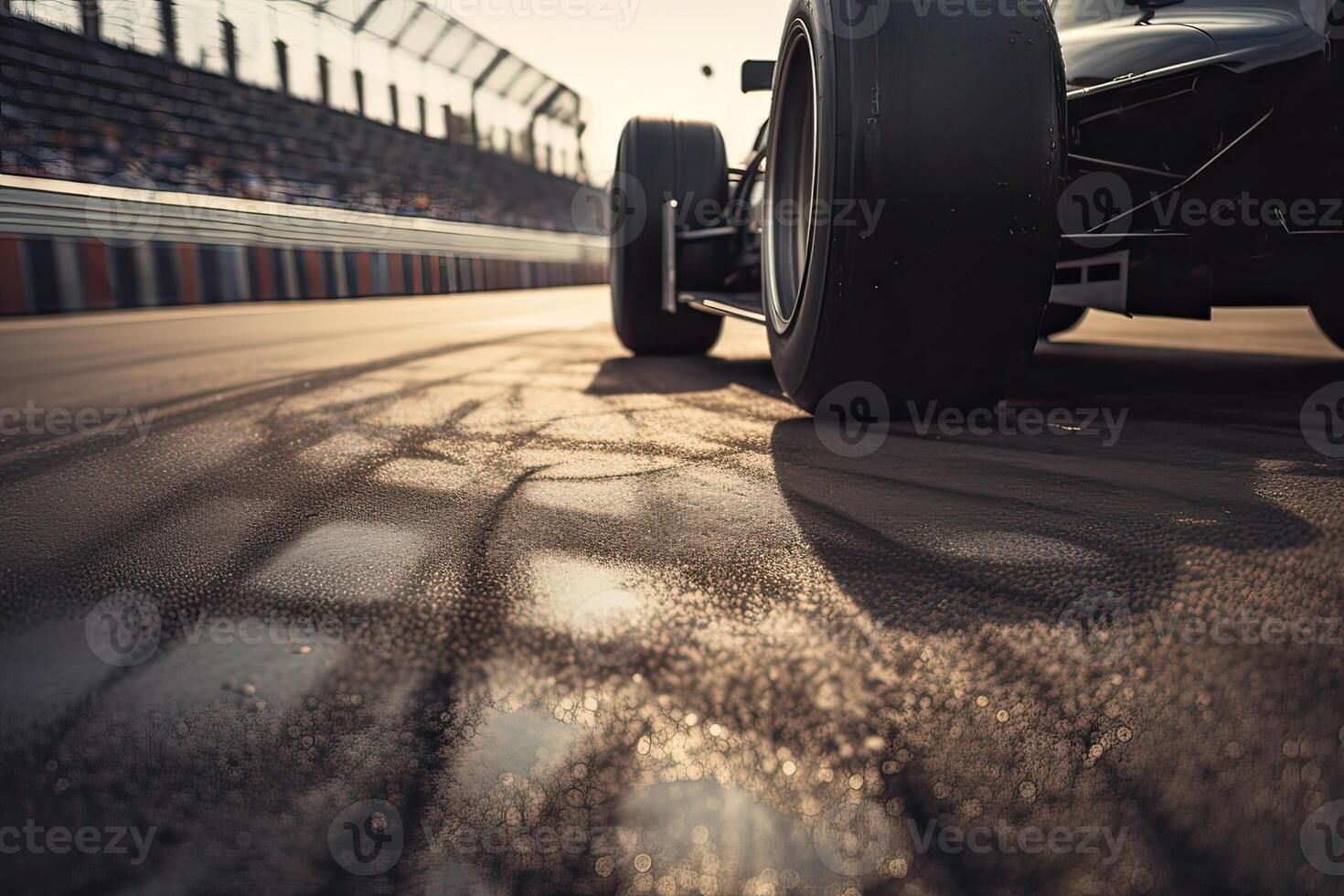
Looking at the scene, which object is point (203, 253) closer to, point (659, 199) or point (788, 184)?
point (659, 199)

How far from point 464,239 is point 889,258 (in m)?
15.9

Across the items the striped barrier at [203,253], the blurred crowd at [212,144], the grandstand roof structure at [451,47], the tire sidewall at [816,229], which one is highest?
the grandstand roof structure at [451,47]

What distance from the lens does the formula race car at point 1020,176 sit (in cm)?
137

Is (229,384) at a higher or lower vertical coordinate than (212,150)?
lower

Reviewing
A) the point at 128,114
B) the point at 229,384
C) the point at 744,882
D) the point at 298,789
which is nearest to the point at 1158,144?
the point at 744,882

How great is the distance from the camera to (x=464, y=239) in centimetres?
1617

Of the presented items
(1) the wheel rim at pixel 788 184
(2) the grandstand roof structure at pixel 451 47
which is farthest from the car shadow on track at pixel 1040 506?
(2) the grandstand roof structure at pixel 451 47

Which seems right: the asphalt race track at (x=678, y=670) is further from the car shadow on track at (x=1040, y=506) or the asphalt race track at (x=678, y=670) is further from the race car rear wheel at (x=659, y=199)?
the race car rear wheel at (x=659, y=199)

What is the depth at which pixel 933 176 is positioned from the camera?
137 cm

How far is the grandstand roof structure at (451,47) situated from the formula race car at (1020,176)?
1408 centimetres

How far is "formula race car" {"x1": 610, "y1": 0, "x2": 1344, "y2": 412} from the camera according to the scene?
137 cm

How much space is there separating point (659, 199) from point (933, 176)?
1.93m

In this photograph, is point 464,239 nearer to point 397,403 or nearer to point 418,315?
point 418,315

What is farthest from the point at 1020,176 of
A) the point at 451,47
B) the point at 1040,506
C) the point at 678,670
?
the point at 451,47
